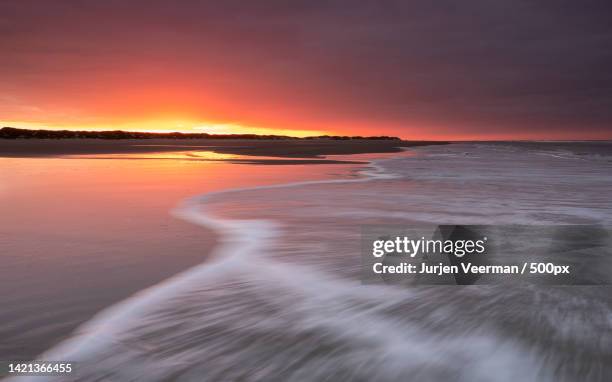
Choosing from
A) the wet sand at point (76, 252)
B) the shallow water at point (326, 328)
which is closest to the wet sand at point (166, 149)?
the wet sand at point (76, 252)

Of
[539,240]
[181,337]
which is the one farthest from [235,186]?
[181,337]

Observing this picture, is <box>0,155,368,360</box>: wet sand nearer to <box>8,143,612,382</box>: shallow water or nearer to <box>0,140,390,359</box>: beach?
<box>0,140,390,359</box>: beach

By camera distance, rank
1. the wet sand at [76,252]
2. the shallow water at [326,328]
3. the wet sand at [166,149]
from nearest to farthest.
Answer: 1. the shallow water at [326,328]
2. the wet sand at [76,252]
3. the wet sand at [166,149]

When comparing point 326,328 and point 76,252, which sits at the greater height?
point 76,252

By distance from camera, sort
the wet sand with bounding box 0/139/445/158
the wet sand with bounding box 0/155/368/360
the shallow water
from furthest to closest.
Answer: the wet sand with bounding box 0/139/445/158, the wet sand with bounding box 0/155/368/360, the shallow water

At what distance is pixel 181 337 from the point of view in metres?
3.29

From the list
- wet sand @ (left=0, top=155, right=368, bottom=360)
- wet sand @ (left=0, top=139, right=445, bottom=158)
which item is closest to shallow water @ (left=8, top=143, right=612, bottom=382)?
wet sand @ (left=0, top=155, right=368, bottom=360)

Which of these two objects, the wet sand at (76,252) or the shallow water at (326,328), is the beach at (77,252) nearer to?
the wet sand at (76,252)

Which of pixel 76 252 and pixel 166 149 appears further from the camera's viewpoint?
pixel 166 149

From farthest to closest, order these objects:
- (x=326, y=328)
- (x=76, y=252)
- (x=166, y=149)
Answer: (x=166, y=149) → (x=76, y=252) → (x=326, y=328)

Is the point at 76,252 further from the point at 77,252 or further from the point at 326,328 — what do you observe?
the point at 326,328

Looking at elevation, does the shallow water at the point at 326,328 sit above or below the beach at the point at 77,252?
below

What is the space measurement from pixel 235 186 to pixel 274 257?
6965 millimetres

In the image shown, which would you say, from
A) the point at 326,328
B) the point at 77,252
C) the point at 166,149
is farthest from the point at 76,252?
the point at 166,149
